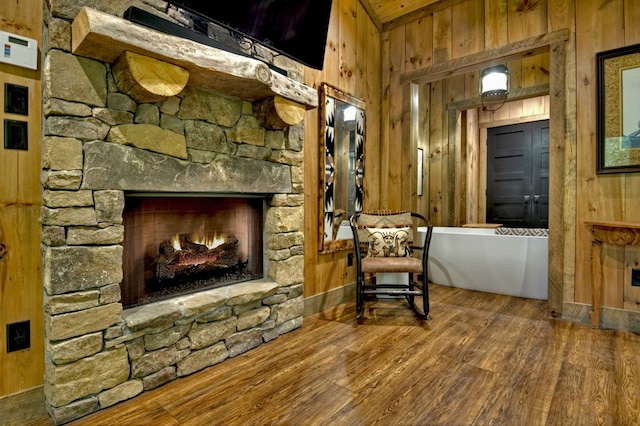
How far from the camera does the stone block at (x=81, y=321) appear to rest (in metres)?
1.42

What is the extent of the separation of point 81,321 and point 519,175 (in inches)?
248

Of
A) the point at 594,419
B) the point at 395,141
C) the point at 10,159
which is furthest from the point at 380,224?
the point at 10,159

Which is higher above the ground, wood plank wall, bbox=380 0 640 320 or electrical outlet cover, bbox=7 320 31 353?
wood plank wall, bbox=380 0 640 320

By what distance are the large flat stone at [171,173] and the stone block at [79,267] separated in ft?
0.98

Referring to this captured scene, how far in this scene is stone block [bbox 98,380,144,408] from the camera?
1.54 m

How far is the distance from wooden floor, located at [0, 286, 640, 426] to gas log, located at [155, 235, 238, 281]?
60 centimetres

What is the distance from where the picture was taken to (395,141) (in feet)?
12.0

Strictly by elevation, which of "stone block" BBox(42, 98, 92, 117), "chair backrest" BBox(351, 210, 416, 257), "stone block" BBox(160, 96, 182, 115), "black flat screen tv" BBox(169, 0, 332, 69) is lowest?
"chair backrest" BBox(351, 210, 416, 257)

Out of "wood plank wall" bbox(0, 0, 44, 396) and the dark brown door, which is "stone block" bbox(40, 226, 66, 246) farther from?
the dark brown door

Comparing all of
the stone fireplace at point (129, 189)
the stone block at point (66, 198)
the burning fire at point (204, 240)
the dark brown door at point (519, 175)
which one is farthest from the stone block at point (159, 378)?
the dark brown door at point (519, 175)

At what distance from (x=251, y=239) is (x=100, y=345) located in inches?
44.2

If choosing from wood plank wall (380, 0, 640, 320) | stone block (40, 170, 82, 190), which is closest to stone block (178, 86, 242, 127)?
stone block (40, 170, 82, 190)

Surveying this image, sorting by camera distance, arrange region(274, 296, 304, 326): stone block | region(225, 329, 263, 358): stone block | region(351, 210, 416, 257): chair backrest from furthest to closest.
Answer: region(351, 210, 416, 257): chair backrest, region(274, 296, 304, 326): stone block, region(225, 329, 263, 358): stone block

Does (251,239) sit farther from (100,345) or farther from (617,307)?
(617,307)
